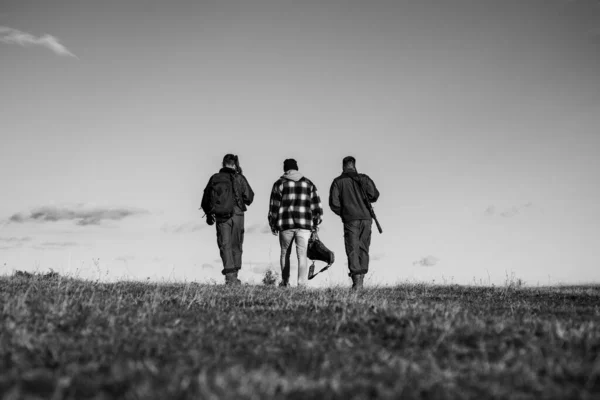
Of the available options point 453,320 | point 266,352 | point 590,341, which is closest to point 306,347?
point 266,352

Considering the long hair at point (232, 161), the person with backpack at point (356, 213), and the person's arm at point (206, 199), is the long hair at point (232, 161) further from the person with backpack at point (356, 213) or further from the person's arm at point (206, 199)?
the person with backpack at point (356, 213)

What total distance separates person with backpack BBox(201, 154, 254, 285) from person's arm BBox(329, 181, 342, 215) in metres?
1.97

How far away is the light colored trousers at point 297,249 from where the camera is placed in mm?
11938

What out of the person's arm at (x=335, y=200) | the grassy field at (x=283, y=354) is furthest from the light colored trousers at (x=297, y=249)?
the grassy field at (x=283, y=354)

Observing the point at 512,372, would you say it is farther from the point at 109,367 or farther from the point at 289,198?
the point at 289,198

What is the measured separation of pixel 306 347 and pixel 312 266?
7.88m

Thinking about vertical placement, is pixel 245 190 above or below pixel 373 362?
above

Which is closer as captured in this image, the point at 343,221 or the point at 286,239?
the point at 286,239

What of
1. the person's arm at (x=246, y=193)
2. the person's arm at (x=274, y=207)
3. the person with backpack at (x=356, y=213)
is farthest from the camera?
the person's arm at (x=246, y=193)

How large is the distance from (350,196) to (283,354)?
837 centimetres

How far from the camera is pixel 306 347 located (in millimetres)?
4594

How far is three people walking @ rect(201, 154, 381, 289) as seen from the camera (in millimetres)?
12023

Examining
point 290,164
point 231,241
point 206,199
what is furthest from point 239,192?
point 290,164

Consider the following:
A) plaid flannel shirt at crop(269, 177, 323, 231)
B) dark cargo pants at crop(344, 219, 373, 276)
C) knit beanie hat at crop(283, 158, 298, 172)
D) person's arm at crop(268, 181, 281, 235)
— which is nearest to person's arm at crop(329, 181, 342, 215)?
dark cargo pants at crop(344, 219, 373, 276)
